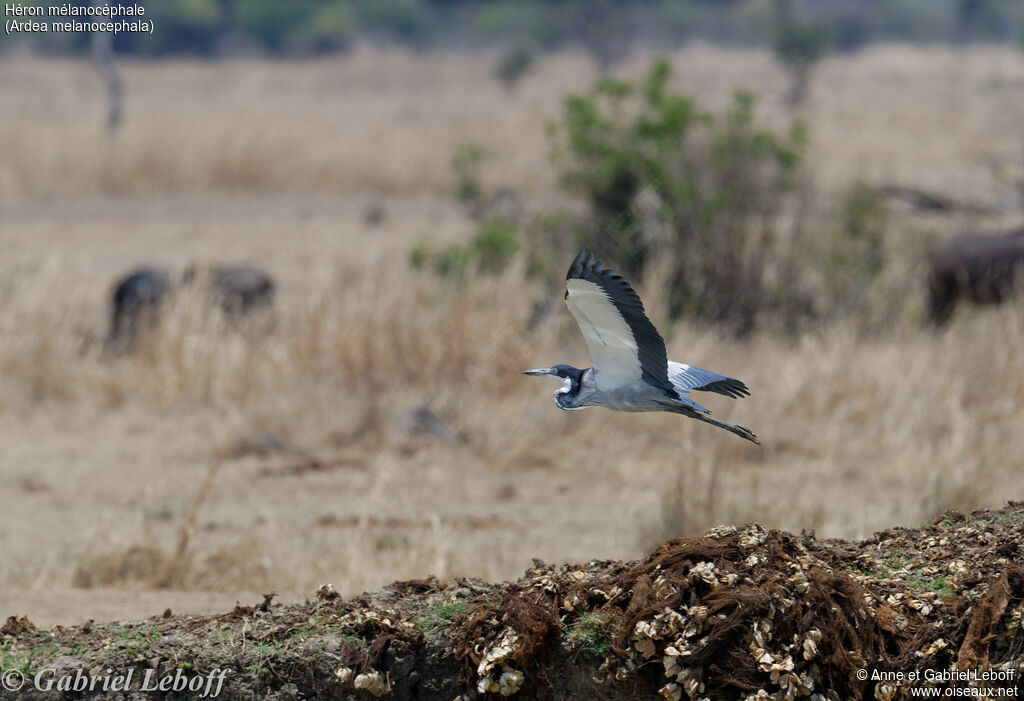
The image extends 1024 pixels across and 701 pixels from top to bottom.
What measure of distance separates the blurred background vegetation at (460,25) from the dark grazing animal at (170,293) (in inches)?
1188

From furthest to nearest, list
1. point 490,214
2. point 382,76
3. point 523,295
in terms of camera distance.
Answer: point 382,76 → point 490,214 → point 523,295

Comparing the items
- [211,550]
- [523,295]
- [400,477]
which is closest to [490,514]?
[400,477]

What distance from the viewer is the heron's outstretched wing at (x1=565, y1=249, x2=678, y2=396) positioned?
326 centimetres

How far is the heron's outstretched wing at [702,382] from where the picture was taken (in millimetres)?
3421

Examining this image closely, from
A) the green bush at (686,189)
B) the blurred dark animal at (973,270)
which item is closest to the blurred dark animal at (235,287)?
the green bush at (686,189)

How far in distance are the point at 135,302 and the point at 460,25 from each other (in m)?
45.3

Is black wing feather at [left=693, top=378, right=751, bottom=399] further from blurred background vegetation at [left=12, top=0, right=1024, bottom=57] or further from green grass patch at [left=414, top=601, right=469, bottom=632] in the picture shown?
blurred background vegetation at [left=12, top=0, right=1024, bottom=57]

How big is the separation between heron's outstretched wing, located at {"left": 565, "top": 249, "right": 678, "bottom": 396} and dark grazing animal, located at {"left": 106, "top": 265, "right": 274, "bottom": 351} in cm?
699

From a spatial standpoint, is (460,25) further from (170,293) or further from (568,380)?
(568,380)

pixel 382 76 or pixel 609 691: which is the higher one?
pixel 382 76

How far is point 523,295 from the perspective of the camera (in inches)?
380

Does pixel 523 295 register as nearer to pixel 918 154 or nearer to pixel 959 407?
pixel 959 407

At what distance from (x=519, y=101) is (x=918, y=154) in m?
9.70

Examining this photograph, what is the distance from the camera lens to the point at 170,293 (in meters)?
10.2
